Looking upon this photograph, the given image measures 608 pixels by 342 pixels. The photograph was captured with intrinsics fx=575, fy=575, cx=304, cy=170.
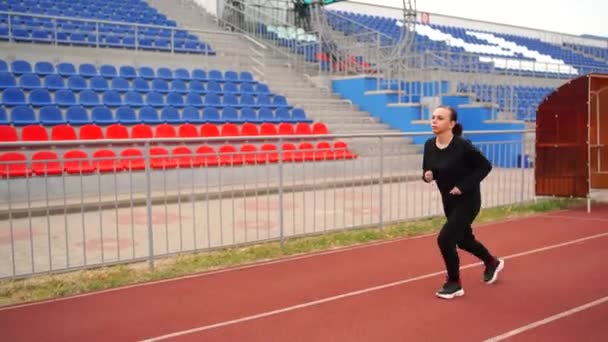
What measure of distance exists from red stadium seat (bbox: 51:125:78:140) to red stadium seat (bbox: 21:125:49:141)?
0.65 ft

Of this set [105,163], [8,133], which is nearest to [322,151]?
[105,163]

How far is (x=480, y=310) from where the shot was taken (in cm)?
507

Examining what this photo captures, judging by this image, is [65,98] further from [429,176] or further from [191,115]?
[429,176]

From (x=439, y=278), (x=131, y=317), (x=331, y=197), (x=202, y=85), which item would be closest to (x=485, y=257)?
(x=439, y=278)

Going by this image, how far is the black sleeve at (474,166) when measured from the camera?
5129 millimetres

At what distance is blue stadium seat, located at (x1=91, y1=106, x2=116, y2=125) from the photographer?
13173 millimetres

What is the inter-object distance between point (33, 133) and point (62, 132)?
1.81ft

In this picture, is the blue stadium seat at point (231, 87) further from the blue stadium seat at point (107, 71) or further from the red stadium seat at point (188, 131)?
the red stadium seat at point (188, 131)

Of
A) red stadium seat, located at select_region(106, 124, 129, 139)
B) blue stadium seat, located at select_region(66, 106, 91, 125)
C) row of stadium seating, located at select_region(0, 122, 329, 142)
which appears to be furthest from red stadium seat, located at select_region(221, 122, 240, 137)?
blue stadium seat, located at select_region(66, 106, 91, 125)

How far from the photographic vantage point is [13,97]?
42.1 ft

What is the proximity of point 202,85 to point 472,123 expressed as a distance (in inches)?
345

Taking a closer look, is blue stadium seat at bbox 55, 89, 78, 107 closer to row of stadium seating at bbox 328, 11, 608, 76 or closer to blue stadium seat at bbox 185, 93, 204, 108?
blue stadium seat at bbox 185, 93, 204, 108

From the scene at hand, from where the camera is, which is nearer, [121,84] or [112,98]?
[112,98]

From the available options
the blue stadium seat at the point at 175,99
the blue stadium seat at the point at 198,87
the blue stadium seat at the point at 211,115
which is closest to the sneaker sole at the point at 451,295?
the blue stadium seat at the point at 211,115
